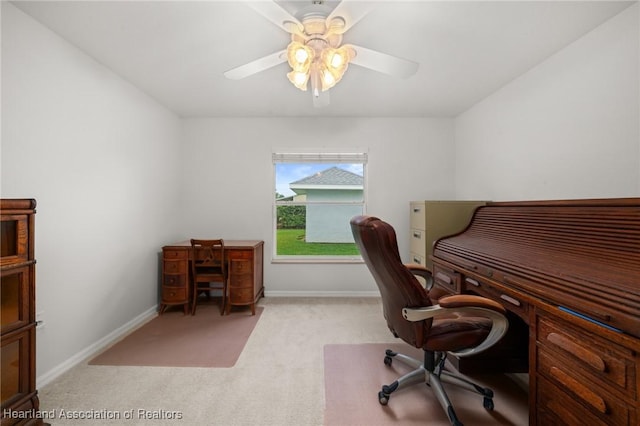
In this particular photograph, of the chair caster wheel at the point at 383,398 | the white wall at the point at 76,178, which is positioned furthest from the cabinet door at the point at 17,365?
the chair caster wheel at the point at 383,398

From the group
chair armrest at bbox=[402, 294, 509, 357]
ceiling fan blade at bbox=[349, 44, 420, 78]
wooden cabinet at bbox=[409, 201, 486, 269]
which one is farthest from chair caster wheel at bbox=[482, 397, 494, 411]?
ceiling fan blade at bbox=[349, 44, 420, 78]

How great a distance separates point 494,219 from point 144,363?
301cm

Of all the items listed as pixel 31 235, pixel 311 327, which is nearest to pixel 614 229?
pixel 311 327

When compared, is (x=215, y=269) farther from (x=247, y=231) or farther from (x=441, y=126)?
(x=441, y=126)

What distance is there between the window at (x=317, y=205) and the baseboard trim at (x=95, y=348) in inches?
62.0

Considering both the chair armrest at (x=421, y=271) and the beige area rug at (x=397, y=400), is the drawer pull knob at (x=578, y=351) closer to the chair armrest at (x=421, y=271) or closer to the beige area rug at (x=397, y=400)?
the beige area rug at (x=397, y=400)

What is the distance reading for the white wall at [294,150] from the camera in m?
3.41

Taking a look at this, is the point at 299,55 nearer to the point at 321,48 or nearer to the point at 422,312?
the point at 321,48

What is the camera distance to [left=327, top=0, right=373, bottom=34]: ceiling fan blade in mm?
1139

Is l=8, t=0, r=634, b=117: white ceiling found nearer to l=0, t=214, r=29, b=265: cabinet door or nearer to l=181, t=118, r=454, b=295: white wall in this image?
l=181, t=118, r=454, b=295: white wall

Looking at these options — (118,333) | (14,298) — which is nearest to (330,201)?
(118,333)

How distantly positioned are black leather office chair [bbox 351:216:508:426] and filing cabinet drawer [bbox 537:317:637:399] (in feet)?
0.65

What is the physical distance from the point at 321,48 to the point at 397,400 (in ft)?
7.07

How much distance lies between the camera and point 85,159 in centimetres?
201
